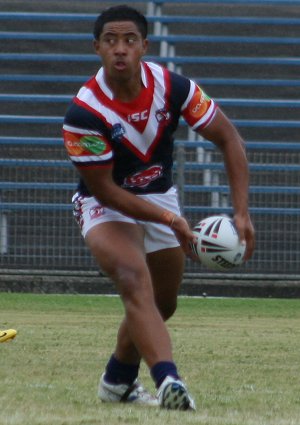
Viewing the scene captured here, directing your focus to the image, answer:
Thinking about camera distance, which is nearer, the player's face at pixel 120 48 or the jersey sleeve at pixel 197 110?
the player's face at pixel 120 48

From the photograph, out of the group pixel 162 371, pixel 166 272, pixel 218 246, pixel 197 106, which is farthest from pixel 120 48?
pixel 162 371

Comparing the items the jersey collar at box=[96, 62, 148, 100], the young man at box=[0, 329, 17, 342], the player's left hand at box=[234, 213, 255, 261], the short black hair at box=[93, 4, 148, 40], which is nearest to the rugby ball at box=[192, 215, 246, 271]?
the player's left hand at box=[234, 213, 255, 261]

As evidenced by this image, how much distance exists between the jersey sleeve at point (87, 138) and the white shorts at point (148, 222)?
0.30m

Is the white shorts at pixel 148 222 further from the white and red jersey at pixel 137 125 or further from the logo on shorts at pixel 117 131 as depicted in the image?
the logo on shorts at pixel 117 131

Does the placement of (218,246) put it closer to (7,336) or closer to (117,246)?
(117,246)

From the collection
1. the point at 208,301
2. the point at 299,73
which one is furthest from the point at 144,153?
the point at 299,73

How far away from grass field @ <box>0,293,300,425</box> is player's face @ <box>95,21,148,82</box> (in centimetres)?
162

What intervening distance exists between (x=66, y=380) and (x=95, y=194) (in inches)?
60.5

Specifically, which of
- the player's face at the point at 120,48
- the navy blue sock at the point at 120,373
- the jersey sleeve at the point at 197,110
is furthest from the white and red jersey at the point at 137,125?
the navy blue sock at the point at 120,373

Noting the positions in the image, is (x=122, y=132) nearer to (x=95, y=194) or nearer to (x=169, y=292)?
(x=95, y=194)

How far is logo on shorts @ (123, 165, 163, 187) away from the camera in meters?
6.25

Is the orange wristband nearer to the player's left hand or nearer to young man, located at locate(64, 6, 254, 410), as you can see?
young man, located at locate(64, 6, 254, 410)

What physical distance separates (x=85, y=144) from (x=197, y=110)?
613 mm

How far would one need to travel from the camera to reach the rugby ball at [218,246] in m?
5.87
